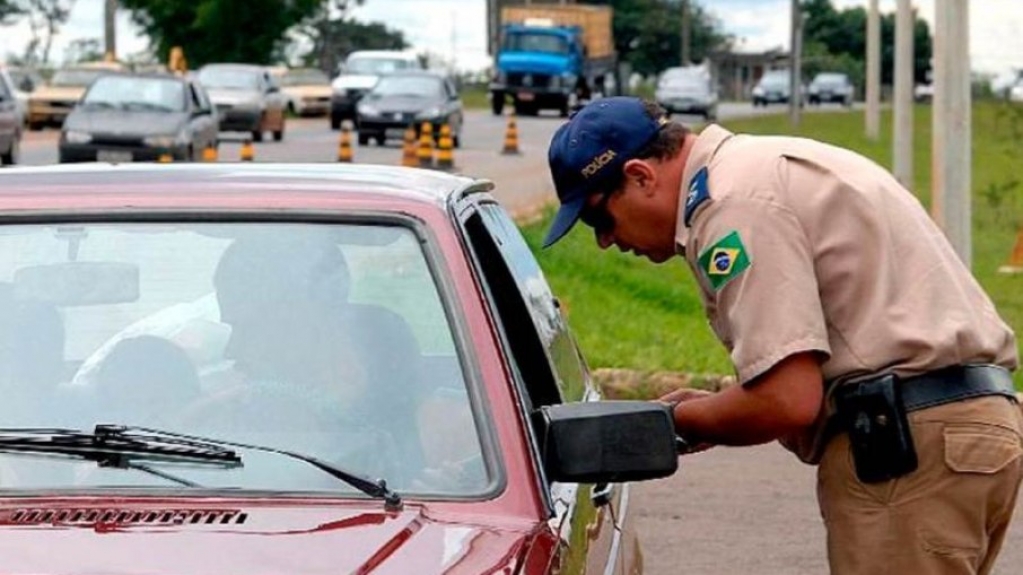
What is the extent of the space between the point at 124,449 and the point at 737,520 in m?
5.56

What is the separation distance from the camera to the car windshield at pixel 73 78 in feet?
162

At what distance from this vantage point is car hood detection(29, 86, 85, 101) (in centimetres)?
4828

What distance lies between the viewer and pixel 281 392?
397 cm

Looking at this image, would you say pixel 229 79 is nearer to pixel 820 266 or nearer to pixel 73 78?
pixel 73 78

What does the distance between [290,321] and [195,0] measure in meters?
69.8

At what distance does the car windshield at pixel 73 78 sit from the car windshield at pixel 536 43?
48.2 feet

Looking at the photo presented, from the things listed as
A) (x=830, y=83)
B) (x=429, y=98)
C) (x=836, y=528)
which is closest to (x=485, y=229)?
(x=836, y=528)

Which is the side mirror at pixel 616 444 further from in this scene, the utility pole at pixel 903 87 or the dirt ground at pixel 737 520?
the utility pole at pixel 903 87

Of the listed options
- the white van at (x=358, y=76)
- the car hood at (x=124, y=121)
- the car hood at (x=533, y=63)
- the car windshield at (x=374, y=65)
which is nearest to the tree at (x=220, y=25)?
the car hood at (x=533, y=63)

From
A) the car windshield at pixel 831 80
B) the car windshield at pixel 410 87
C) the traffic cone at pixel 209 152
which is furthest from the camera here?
the car windshield at pixel 831 80

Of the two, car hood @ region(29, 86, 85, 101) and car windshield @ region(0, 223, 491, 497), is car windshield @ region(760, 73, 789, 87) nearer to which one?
car hood @ region(29, 86, 85, 101)

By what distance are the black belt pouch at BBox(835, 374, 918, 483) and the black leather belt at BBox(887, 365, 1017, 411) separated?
0.14 ft

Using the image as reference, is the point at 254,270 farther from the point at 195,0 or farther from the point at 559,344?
the point at 195,0

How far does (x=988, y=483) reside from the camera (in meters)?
4.33
